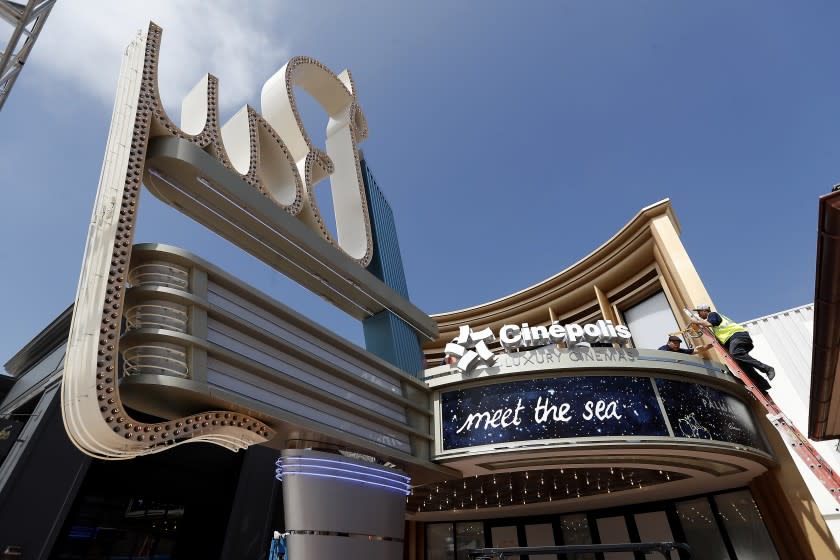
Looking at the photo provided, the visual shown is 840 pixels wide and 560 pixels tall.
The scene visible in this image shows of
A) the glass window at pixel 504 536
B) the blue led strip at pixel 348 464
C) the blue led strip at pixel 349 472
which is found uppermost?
the glass window at pixel 504 536

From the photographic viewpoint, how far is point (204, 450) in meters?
12.9

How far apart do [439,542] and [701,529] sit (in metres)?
9.85

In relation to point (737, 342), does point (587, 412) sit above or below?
below

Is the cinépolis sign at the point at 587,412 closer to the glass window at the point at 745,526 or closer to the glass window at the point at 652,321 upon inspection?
the glass window at the point at 745,526

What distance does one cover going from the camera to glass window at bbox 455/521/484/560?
61.1 ft

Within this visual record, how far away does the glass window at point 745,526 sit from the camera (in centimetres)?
1288

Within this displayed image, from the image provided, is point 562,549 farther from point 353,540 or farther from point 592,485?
point 592,485

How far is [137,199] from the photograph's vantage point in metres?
7.29

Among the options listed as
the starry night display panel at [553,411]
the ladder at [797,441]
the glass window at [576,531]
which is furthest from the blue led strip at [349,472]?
the glass window at [576,531]

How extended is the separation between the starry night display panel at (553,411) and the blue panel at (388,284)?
192 centimetres

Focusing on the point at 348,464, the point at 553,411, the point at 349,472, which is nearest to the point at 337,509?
the point at 349,472

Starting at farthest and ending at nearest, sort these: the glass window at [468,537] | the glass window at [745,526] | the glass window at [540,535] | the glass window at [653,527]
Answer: the glass window at [468,537] → the glass window at [540,535] → the glass window at [653,527] → the glass window at [745,526]

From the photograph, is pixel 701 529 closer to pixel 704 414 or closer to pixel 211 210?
pixel 704 414

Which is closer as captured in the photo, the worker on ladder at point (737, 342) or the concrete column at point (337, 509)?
the concrete column at point (337, 509)
